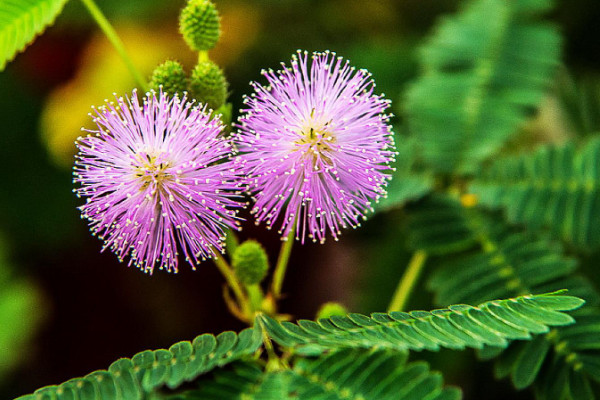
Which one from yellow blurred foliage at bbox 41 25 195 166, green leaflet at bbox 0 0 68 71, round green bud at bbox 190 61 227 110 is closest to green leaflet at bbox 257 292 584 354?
round green bud at bbox 190 61 227 110

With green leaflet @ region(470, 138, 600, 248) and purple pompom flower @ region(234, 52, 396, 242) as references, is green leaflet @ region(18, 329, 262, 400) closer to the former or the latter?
purple pompom flower @ region(234, 52, 396, 242)

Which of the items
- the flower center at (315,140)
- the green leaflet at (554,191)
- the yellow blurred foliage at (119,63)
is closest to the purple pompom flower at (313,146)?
the flower center at (315,140)

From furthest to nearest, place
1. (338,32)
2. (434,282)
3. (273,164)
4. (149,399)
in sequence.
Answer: (338,32), (434,282), (149,399), (273,164)

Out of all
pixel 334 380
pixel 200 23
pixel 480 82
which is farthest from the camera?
pixel 480 82

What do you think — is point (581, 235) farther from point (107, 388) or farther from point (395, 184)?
point (107, 388)

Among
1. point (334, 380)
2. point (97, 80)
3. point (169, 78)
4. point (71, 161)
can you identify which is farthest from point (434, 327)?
point (97, 80)

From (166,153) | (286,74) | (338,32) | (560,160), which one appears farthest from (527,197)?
(338,32)

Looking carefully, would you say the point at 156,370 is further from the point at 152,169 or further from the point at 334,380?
the point at 152,169
